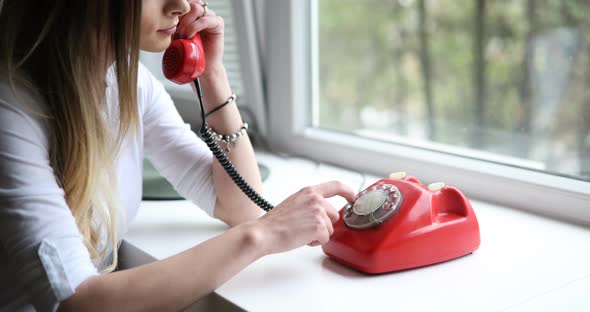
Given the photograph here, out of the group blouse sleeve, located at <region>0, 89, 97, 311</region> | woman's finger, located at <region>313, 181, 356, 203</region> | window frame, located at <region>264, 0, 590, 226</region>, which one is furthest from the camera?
window frame, located at <region>264, 0, 590, 226</region>

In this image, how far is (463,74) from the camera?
3.89 m

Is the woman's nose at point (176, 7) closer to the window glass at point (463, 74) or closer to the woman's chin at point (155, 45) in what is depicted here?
the woman's chin at point (155, 45)

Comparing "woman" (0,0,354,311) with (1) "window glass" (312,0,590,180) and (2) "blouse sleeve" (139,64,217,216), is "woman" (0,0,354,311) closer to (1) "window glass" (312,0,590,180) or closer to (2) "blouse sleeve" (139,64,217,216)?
(2) "blouse sleeve" (139,64,217,216)

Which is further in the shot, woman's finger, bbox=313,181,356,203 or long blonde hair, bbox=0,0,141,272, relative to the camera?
woman's finger, bbox=313,181,356,203

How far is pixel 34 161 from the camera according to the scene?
88 cm

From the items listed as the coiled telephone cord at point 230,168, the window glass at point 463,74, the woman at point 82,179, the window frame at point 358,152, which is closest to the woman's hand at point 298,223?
the woman at point 82,179

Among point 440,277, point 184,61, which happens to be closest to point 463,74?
point 184,61

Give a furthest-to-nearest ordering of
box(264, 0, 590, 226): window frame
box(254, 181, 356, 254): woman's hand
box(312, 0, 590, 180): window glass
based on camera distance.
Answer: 1. box(312, 0, 590, 180): window glass
2. box(264, 0, 590, 226): window frame
3. box(254, 181, 356, 254): woman's hand

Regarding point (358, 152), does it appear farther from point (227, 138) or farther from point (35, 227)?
Result: point (35, 227)

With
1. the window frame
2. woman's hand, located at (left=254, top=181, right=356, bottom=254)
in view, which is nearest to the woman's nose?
woman's hand, located at (left=254, top=181, right=356, bottom=254)

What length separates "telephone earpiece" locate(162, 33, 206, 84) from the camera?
1145 millimetres

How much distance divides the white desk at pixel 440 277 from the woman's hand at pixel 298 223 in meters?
0.05

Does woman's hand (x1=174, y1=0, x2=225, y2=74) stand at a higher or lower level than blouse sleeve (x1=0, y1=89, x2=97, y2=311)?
higher

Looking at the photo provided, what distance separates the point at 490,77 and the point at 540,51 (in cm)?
76
